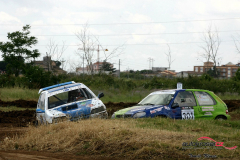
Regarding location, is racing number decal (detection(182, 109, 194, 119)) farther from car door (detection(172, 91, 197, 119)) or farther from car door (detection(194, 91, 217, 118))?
car door (detection(194, 91, 217, 118))

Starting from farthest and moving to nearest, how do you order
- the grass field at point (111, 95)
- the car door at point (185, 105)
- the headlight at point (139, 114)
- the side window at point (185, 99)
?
the grass field at point (111, 95), the side window at point (185, 99), the car door at point (185, 105), the headlight at point (139, 114)

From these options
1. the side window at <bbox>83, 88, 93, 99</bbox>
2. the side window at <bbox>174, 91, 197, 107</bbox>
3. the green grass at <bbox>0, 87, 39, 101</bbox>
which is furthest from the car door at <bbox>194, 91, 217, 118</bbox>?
the green grass at <bbox>0, 87, 39, 101</bbox>

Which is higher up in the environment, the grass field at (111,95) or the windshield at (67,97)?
the windshield at (67,97)

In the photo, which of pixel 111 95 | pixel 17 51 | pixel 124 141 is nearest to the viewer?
pixel 124 141

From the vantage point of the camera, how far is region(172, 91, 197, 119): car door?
10781mm

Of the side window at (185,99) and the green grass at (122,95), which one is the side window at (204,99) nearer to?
the side window at (185,99)

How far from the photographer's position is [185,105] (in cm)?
1096

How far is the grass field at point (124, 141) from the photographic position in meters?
6.18

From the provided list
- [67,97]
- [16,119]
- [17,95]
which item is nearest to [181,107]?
[67,97]

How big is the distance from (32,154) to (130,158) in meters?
2.30

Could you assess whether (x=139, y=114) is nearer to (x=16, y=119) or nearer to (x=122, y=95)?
→ (x=16, y=119)

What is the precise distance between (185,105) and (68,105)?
3.95 m

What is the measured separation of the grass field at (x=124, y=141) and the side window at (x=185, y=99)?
1893 mm

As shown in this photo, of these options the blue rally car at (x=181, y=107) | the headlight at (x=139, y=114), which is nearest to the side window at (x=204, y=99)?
the blue rally car at (x=181, y=107)
